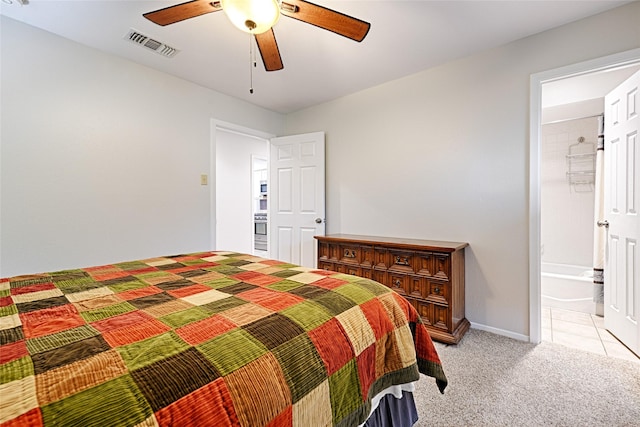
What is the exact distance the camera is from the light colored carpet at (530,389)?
4.91 feet

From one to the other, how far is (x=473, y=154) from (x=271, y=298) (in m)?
2.36

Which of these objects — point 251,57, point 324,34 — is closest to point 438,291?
point 324,34

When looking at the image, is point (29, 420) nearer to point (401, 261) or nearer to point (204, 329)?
point (204, 329)

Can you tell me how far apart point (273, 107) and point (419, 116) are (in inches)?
77.0

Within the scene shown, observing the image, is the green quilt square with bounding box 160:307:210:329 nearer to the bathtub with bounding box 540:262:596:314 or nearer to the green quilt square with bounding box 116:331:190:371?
the green quilt square with bounding box 116:331:190:371

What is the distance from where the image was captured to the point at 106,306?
99 cm

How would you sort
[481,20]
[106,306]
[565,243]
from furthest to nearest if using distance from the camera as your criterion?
1. [565,243]
2. [481,20]
3. [106,306]

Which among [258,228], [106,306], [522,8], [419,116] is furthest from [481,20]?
[258,228]

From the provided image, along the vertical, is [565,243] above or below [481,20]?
below

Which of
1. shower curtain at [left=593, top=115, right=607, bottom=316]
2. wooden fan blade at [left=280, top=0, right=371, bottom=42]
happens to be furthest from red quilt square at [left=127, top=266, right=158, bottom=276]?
shower curtain at [left=593, top=115, right=607, bottom=316]

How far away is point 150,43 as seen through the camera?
2.32 metres

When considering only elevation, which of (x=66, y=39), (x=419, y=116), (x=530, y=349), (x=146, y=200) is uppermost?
(x=66, y=39)

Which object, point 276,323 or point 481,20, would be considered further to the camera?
point 481,20

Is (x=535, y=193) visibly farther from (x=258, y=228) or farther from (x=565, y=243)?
(x=258, y=228)
